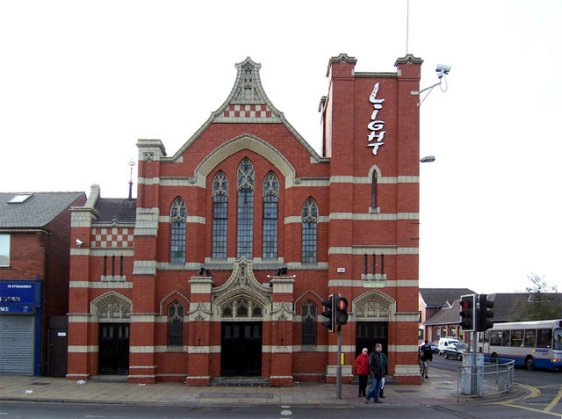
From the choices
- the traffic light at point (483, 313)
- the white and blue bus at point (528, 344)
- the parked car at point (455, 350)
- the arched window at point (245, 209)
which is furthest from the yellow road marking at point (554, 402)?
the parked car at point (455, 350)

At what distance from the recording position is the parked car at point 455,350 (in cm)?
5574

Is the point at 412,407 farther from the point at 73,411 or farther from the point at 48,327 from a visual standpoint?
the point at 48,327

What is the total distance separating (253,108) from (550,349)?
2344cm

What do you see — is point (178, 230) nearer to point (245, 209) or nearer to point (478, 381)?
point (245, 209)

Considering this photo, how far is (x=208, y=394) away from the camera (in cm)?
2633

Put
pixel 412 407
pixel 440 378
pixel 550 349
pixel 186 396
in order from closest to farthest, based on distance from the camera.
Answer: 1. pixel 412 407
2. pixel 186 396
3. pixel 440 378
4. pixel 550 349

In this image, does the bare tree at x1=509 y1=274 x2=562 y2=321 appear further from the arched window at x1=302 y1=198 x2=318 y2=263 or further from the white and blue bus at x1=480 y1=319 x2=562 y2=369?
the arched window at x1=302 y1=198 x2=318 y2=263

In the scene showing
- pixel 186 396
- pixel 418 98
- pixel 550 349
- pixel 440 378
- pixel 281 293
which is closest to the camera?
pixel 186 396

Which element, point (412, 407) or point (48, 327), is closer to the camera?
point (412, 407)

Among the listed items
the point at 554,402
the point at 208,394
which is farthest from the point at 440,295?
the point at 208,394

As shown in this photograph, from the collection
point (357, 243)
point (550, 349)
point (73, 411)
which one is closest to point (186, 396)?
point (73, 411)

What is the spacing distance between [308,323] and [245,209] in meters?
6.06

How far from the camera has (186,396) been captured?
84.5 feet

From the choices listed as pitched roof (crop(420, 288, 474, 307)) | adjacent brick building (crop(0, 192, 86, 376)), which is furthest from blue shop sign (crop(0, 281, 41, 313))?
pitched roof (crop(420, 288, 474, 307))
